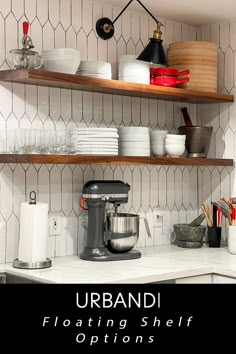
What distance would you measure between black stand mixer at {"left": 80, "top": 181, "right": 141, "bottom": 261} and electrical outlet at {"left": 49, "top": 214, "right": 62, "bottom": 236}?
0.18 meters

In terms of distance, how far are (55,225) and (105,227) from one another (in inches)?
11.6

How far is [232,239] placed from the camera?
4164mm

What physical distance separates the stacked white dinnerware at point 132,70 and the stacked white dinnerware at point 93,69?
191 millimetres

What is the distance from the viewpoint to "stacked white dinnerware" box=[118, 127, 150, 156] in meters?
4.07

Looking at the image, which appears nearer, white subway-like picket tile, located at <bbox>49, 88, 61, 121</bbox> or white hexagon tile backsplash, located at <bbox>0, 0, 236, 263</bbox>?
white hexagon tile backsplash, located at <bbox>0, 0, 236, 263</bbox>

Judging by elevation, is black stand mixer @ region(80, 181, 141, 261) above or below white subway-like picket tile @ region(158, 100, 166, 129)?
below

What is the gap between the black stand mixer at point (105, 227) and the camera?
3.87 m

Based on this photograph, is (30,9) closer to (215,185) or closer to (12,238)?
(12,238)

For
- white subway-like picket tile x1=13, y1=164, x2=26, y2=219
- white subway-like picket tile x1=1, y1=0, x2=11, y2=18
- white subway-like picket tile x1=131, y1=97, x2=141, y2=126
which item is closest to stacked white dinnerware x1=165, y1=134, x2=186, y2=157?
white subway-like picket tile x1=131, y1=97, x2=141, y2=126

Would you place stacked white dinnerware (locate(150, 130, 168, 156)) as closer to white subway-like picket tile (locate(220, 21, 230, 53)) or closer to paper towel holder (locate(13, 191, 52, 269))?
white subway-like picket tile (locate(220, 21, 230, 53))

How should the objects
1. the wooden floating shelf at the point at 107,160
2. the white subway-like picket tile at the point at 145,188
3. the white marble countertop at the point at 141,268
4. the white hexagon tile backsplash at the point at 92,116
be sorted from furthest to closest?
the white subway-like picket tile at the point at 145,188 < the white hexagon tile backsplash at the point at 92,116 < the wooden floating shelf at the point at 107,160 < the white marble countertop at the point at 141,268

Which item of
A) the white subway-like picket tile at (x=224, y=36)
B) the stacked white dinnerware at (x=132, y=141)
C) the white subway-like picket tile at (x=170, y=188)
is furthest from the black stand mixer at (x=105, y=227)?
the white subway-like picket tile at (x=224, y=36)

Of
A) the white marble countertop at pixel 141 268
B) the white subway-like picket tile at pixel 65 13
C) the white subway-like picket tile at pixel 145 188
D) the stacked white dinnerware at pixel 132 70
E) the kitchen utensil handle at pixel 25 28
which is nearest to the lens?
the white marble countertop at pixel 141 268

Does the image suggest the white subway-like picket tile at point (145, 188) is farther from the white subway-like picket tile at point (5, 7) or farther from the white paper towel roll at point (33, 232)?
the white subway-like picket tile at point (5, 7)
